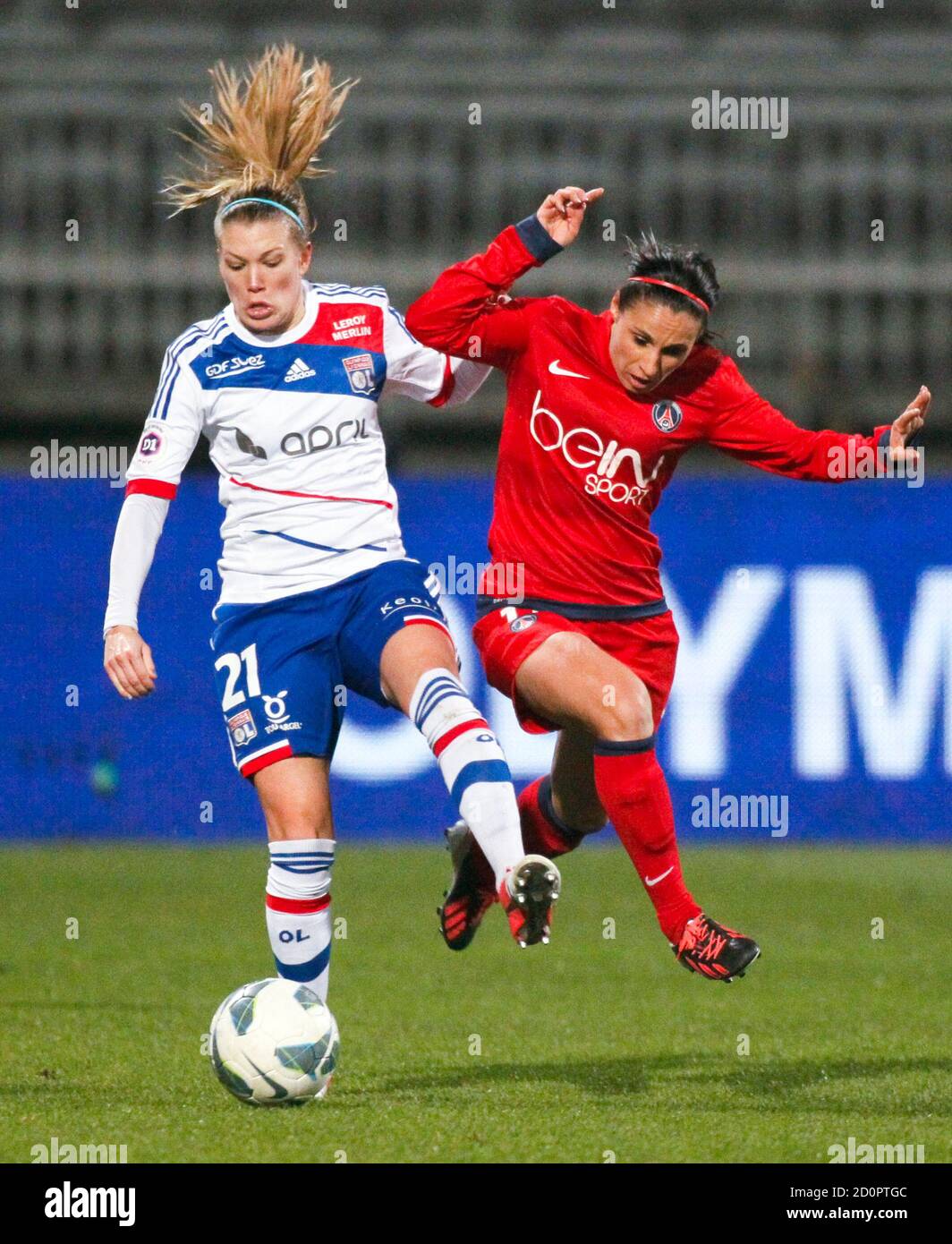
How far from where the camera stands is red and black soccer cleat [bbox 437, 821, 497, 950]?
611cm

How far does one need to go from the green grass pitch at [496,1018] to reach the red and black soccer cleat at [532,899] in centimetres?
52

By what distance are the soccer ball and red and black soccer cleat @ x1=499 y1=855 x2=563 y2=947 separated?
0.78m

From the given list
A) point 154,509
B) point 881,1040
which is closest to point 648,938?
point 881,1040

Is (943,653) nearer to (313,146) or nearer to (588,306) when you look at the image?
(588,306)

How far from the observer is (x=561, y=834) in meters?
6.51

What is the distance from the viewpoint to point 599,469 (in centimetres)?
591

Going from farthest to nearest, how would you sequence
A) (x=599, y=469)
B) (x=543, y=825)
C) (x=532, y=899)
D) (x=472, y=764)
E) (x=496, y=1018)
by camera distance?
1. (x=496, y=1018)
2. (x=543, y=825)
3. (x=599, y=469)
4. (x=472, y=764)
5. (x=532, y=899)

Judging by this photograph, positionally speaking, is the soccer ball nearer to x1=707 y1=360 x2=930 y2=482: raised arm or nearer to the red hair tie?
x1=707 y1=360 x2=930 y2=482: raised arm

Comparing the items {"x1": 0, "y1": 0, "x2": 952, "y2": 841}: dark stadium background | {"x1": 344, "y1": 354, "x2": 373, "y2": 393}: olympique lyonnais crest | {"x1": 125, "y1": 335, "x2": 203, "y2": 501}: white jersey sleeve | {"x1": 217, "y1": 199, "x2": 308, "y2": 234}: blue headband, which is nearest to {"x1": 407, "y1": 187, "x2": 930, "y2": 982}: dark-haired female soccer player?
{"x1": 344, "y1": 354, "x2": 373, "y2": 393}: olympique lyonnais crest

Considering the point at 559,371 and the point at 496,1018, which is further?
the point at 496,1018

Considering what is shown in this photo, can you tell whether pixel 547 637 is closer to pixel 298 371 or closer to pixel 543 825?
pixel 543 825

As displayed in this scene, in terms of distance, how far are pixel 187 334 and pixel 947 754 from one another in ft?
23.8

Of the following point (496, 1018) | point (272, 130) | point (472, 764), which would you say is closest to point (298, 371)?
point (272, 130)

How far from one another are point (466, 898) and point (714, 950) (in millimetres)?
1085
